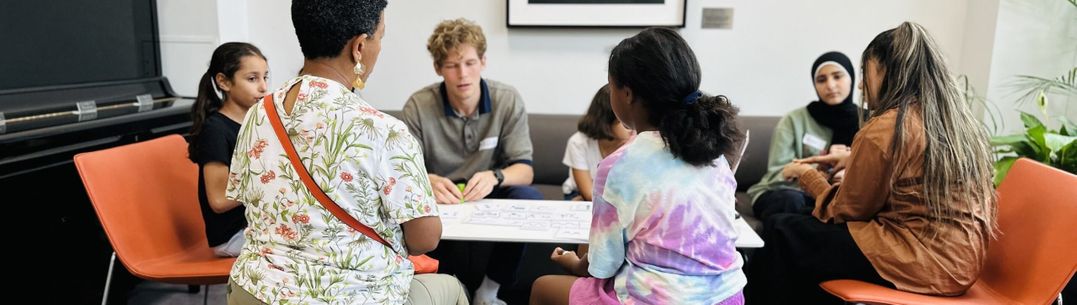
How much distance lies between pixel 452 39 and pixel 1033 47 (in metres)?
2.65

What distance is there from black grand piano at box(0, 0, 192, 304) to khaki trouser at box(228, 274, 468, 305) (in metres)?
1.28

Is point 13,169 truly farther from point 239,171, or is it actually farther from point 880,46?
point 880,46

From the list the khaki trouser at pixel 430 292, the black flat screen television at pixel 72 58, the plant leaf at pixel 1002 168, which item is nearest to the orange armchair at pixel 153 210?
the black flat screen television at pixel 72 58

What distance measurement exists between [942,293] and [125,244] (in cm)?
218

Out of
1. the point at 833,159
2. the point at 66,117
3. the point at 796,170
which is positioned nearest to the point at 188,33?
the point at 66,117

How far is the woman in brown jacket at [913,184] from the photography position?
1742 mm

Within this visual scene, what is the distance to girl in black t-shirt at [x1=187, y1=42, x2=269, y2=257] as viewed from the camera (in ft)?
6.33

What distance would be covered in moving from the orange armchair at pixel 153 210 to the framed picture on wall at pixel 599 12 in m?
1.78

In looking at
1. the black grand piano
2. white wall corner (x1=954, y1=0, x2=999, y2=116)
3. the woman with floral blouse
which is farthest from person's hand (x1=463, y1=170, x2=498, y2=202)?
white wall corner (x1=954, y1=0, x2=999, y2=116)

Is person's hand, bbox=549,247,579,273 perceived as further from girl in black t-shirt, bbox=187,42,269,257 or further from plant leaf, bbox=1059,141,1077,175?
plant leaf, bbox=1059,141,1077,175

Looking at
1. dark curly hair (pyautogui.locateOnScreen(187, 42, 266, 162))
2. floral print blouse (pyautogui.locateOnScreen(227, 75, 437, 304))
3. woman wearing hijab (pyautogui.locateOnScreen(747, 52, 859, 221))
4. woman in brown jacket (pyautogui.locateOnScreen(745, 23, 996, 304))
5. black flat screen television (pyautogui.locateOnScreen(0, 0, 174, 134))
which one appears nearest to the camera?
floral print blouse (pyautogui.locateOnScreen(227, 75, 437, 304))

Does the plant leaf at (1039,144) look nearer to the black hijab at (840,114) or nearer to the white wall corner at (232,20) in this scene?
the black hijab at (840,114)

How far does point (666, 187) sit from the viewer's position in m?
1.29

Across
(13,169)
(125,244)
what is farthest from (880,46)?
(13,169)
